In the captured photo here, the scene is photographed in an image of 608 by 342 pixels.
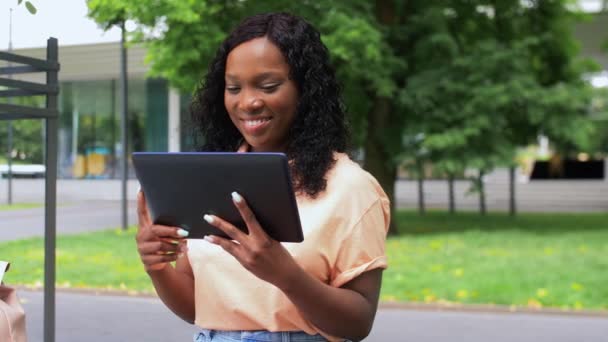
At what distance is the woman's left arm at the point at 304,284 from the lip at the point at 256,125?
0.32 m

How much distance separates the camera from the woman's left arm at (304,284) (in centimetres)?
148

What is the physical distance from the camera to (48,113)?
404 centimetres

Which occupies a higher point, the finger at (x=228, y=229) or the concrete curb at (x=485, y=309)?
the finger at (x=228, y=229)

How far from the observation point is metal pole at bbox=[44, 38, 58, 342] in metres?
4.11

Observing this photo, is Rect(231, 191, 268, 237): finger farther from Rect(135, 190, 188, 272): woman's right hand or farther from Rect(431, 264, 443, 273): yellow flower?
Rect(431, 264, 443, 273): yellow flower

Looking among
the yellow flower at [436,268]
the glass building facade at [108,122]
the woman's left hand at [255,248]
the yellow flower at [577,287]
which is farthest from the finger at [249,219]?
the glass building facade at [108,122]

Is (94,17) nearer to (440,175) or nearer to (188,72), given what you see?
(188,72)

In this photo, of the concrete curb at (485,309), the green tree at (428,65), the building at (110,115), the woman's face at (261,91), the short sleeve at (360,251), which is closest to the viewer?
the short sleeve at (360,251)

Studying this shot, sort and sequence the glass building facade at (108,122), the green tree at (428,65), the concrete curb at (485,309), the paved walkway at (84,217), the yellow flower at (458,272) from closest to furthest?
the concrete curb at (485,309) < the paved walkway at (84,217) < the yellow flower at (458,272) < the green tree at (428,65) < the glass building facade at (108,122)

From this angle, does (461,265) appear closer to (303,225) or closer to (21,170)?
(21,170)

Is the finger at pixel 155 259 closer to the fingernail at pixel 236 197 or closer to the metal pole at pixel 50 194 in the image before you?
the fingernail at pixel 236 197

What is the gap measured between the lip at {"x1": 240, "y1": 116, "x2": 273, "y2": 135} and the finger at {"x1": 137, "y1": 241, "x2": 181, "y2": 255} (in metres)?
0.30

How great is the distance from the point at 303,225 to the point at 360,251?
0.13 metres

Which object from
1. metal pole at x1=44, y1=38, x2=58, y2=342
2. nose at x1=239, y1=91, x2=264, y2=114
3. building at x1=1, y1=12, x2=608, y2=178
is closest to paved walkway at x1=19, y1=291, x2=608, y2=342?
metal pole at x1=44, y1=38, x2=58, y2=342
